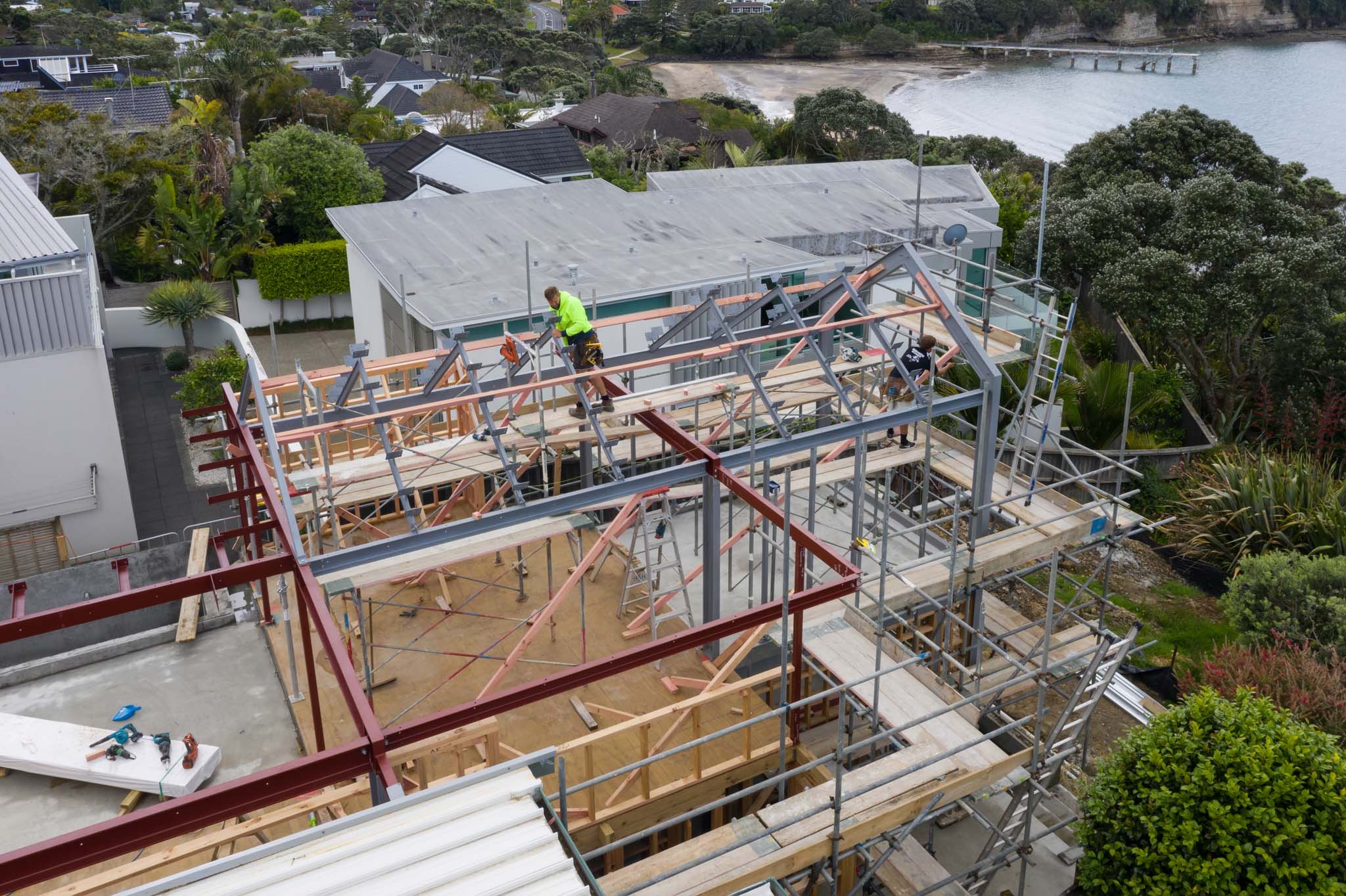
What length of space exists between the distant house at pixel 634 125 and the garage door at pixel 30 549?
36397mm

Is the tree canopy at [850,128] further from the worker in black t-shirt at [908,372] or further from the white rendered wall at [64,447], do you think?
the white rendered wall at [64,447]

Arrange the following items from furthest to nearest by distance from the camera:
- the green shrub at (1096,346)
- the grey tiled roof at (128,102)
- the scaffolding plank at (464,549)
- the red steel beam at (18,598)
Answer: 1. the grey tiled roof at (128,102)
2. the green shrub at (1096,346)
3. the scaffolding plank at (464,549)
4. the red steel beam at (18,598)

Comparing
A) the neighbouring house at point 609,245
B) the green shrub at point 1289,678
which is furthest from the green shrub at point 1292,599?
the neighbouring house at point 609,245

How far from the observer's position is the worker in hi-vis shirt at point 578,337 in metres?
14.9

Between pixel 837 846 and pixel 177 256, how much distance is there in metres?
33.9

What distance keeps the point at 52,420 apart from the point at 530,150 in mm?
25143

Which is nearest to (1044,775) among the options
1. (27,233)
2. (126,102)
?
(27,233)

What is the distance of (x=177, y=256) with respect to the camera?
1486 inches

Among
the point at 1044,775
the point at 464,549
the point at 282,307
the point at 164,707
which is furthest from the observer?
the point at 282,307

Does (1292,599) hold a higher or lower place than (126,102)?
lower

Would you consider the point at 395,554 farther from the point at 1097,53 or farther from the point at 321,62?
the point at 1097,53

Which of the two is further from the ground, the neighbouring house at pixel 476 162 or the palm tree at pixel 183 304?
the neighbouring house at pixel 476 162

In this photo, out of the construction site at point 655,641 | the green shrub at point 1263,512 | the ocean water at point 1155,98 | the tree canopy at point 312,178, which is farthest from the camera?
the ocean water at point 1155,98

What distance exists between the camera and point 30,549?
2230 cm
